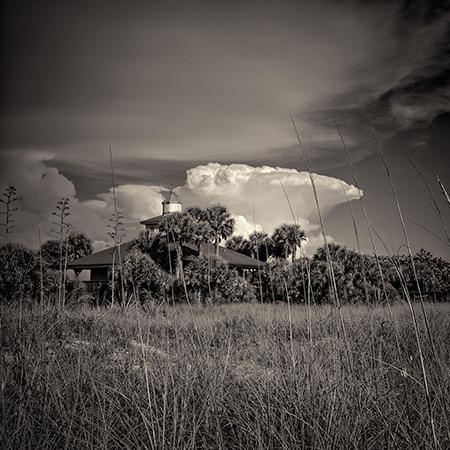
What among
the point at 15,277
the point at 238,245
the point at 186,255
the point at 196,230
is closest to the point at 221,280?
the point at 196,230

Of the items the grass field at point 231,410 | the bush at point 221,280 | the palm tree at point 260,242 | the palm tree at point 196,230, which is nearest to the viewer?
the grass field at point 231,410

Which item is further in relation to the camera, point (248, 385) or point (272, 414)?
point (248, 385)

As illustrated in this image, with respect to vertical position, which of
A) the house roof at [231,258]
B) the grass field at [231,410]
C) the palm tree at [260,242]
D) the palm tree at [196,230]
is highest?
the palm tree at [196,230]

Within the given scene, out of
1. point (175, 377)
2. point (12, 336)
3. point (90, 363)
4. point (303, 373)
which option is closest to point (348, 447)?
point (303, 373)

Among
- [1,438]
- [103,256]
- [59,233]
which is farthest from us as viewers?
[103,256]

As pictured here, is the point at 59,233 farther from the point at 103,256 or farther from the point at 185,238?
the point at 103,256

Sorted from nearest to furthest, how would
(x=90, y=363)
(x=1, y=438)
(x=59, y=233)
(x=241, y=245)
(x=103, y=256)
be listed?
1. (x=1, y=438)
2. (x=90, y=363)
3. (x=59, y=233)
4. (x=103, y=256)
5. (x=241, y=245)

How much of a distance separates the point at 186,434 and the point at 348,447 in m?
0.82

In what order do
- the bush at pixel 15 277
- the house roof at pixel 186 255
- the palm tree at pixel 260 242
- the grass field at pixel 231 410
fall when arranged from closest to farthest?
the grass field at pixel 231 410
the palm tree at pixel 260 242
the bush at pixel 15 277
the house roof at pixel 186 255

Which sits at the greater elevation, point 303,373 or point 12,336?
point 12,336

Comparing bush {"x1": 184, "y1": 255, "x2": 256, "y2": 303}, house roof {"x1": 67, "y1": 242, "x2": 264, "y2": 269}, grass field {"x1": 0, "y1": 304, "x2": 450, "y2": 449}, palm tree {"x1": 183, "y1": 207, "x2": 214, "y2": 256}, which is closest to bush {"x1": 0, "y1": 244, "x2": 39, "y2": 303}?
grass field {"x1": 0, "y1": 304, "x2": 450, "y2": 449}

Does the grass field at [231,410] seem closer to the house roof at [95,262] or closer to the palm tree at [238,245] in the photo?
the house roof at [95,262]

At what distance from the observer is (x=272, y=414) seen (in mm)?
1900

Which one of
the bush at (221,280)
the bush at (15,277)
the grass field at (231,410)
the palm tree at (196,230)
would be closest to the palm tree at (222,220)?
the palm tree at (196,230)
